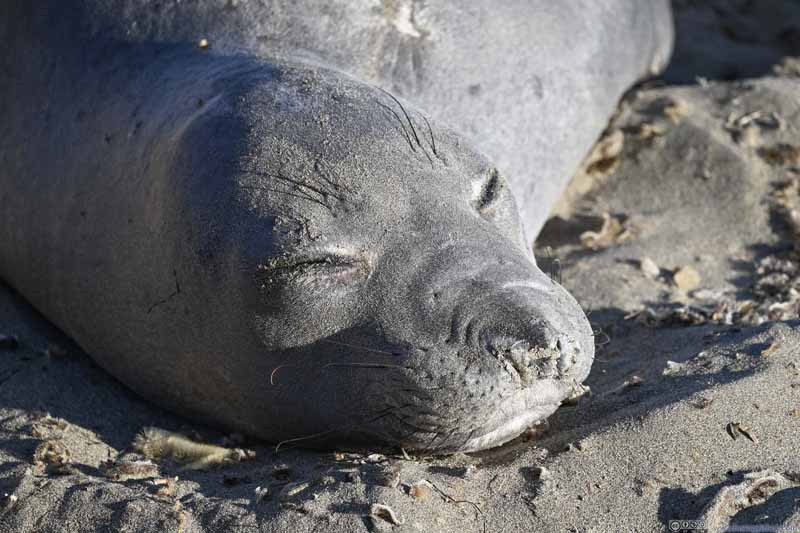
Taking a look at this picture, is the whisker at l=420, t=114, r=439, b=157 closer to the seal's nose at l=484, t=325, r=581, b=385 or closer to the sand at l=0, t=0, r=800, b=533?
the seal's nose at l=484, t=325, r=581, b=385

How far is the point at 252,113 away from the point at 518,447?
3.79ft

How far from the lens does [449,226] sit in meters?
2.95

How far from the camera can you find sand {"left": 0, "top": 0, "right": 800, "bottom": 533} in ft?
8.67

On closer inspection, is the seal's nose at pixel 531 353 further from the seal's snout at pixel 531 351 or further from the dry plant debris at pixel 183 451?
the dry plant debris at pixel 183 451

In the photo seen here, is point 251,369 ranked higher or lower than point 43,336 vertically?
higher

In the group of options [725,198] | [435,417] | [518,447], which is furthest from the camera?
[725,198]

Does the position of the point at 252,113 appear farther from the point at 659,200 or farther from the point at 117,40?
the point at 659,200

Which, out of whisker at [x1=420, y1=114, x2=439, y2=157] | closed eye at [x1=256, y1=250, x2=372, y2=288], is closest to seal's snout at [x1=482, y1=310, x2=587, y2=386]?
closed eye at [x1=256, y1=250, x2=372, y2=288]

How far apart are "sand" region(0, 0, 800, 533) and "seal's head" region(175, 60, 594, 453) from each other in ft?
0.49

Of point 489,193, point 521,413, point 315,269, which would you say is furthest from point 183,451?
point 489,193

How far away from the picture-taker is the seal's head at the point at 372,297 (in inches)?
109

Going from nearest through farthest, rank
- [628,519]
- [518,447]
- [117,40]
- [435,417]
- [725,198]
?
[628,519] < [435,417] < [518,447] < [117,40] < [725,198]

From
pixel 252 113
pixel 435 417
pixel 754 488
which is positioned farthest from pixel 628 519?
pixel 252 113

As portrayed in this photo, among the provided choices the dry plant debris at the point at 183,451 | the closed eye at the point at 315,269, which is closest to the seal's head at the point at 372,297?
the closed eye at the point at 315,269
